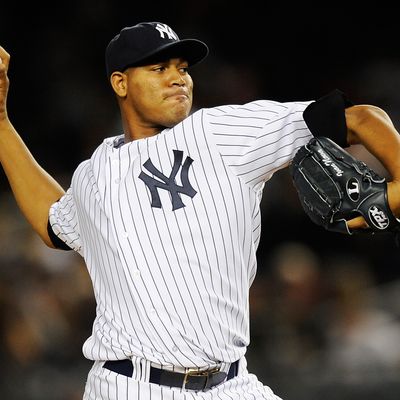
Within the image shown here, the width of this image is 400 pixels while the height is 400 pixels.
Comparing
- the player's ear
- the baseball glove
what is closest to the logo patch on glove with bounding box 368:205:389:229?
the baseball glove

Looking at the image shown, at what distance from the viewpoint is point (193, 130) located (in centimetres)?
245

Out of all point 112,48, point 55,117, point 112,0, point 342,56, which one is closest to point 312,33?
point 342,56

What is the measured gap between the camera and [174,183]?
2.44 meters

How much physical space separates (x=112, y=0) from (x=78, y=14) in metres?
0.25

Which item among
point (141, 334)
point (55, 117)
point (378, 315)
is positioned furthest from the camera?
point (55, 117)

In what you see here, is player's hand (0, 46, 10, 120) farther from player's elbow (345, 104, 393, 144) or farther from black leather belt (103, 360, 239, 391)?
player's elbow (345, 104, 393, 144)

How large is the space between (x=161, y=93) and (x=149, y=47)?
0.13m

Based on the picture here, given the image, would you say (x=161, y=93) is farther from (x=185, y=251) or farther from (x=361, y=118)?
(x=361, y=118)

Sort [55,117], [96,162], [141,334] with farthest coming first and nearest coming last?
[55,117] → [96,162] → [141,334]

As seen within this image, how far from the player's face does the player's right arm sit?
1.32ft

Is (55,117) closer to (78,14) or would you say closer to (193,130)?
(78,14)

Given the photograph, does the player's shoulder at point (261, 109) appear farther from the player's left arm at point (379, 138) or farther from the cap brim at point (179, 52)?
the cap brim at point (179, 52)

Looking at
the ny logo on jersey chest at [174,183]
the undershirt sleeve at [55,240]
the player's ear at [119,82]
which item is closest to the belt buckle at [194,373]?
the ny logo on jersey chest at [174,183]

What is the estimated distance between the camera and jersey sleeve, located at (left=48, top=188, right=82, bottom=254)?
2799 millimetres
